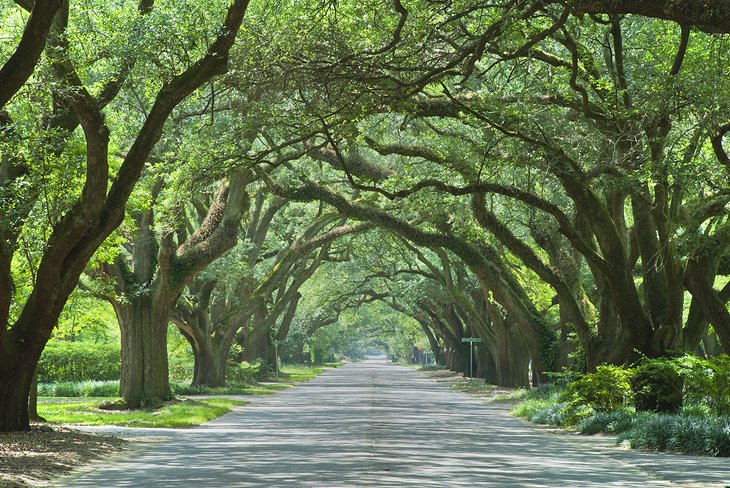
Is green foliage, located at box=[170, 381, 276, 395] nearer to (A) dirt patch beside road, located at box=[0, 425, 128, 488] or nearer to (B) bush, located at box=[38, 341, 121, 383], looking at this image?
(B) bush, located at box=[38, 341, 121, 383]

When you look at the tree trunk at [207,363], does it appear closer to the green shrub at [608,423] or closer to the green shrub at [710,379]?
the green shrub at [608,423]

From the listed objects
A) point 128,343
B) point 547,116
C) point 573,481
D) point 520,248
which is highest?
point 547,116

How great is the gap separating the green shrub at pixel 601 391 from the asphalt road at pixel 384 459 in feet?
3.22

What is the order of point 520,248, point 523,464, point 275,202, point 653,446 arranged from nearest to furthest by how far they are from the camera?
point 523,464, point 653,446, point 520,248, point 275,202

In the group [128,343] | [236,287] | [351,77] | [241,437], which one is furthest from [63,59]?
[236,287]

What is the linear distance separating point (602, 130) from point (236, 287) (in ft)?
73.9

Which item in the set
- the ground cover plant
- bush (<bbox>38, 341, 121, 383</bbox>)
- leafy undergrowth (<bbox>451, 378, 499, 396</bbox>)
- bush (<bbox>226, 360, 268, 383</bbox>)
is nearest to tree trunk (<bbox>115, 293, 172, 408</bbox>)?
the ground cover plant

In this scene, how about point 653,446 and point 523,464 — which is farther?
point 653,446

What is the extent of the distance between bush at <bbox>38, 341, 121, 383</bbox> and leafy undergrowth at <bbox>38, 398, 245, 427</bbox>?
13.1 m

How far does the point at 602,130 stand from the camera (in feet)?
59.5

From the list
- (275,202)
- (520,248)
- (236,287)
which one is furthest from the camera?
(236,287)

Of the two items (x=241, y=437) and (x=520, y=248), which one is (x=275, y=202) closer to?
(x=520, y=248)

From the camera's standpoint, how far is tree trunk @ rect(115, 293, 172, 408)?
2455cm

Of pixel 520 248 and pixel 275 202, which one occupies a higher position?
pixel 275 202
